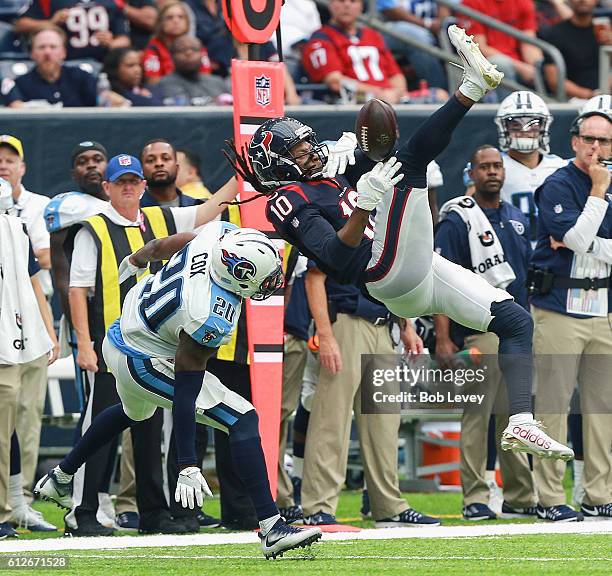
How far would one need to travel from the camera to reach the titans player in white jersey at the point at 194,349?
Answer: 596 centimetres

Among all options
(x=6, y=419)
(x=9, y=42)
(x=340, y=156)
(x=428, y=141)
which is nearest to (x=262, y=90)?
(x=340, y=156)

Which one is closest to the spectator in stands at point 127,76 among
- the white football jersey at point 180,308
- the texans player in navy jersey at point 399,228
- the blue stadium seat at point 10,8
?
the blue stadium seat at point 10,8

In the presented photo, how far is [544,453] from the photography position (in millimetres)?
6008

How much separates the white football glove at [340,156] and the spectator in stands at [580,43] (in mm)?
5389

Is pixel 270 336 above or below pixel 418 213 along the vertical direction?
below

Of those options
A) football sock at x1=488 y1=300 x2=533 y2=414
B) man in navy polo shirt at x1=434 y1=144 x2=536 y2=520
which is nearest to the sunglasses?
man in navy polo shirt at x1=434 y1=144 x2=536 y2=520

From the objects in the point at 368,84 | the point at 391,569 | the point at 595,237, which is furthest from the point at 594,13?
the point at 391,569

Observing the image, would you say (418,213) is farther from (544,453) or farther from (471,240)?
(471,240)

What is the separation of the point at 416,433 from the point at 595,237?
268cm

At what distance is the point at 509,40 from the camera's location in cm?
1260

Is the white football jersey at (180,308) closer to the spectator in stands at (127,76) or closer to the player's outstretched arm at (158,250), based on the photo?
the player's outstretched arm at (158,250)

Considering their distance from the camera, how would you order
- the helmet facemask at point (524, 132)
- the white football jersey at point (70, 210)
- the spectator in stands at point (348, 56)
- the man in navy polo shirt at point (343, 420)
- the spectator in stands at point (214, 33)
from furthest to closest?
the spectator in stands at point (214, 33) < the spectator in stands at point (348, 56) < the helmet facemask at point (524, 132) < the white football jersey at point (70, 210) < the man in navy polo shirt at point (343, 420)

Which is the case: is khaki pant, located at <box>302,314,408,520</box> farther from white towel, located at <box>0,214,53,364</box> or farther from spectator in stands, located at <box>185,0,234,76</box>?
spectator in stands, located at <box>185,0,234,76</box>

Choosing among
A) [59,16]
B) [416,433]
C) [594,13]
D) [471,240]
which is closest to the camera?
[471,240]
